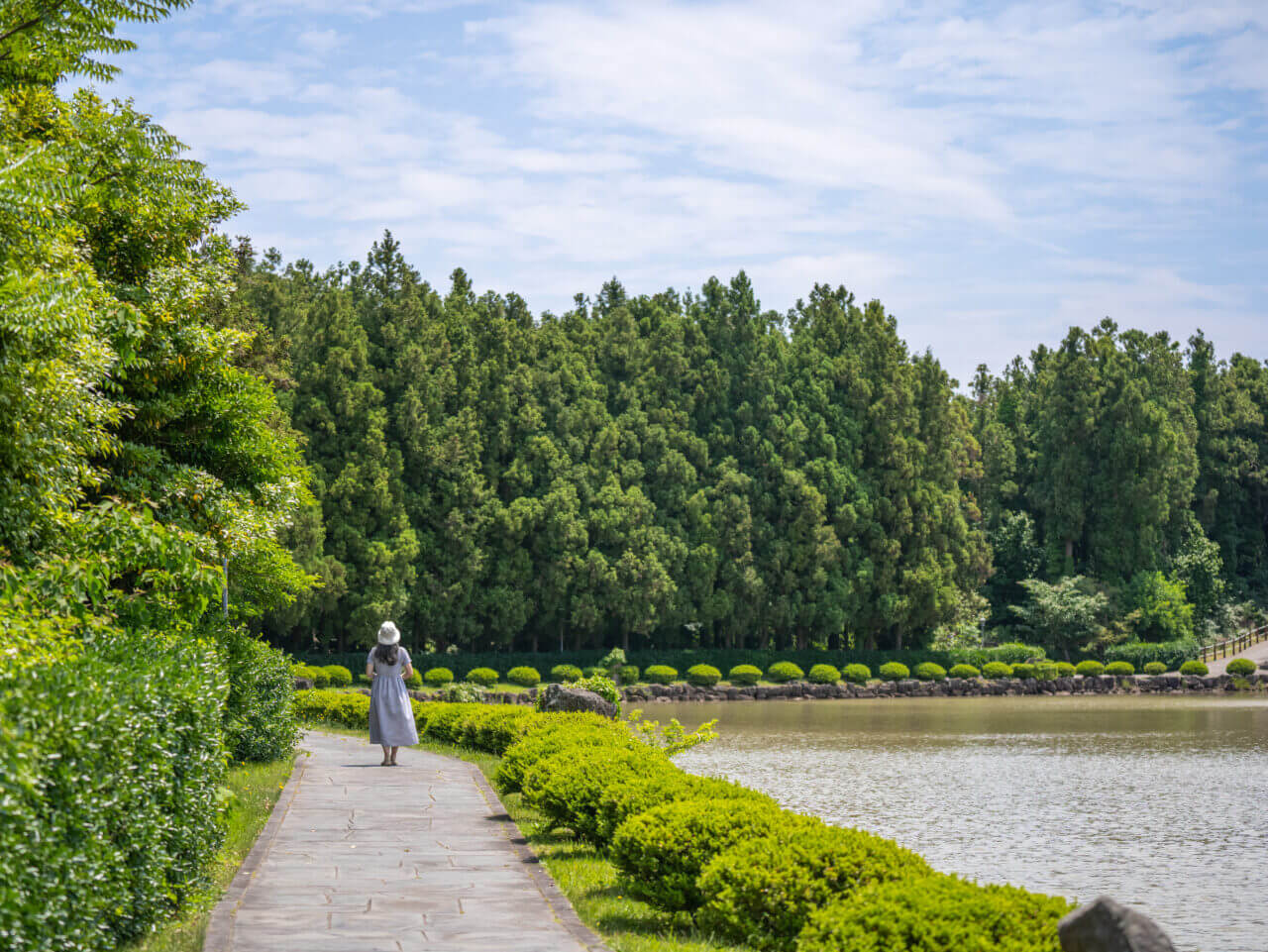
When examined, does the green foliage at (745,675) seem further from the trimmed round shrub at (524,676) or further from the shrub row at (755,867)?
the shrub row at (755,867)

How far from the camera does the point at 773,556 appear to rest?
161 feet

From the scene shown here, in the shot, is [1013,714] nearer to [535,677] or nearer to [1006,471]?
[535,677]

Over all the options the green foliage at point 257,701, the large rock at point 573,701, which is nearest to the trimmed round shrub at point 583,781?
the green foliage at point 257,701

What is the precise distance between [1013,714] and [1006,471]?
30000 millimetres

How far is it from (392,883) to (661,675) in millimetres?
36867

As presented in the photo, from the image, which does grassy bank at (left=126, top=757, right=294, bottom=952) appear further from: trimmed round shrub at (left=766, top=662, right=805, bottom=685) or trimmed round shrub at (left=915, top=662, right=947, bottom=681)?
trimmed round shrub at (left=915, top=662, right=947, bottom=681)

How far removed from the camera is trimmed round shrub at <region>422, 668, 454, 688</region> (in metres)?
40.4

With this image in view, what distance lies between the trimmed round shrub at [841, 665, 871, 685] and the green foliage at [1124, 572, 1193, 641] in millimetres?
14893

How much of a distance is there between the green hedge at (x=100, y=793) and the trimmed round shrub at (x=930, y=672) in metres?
42.8

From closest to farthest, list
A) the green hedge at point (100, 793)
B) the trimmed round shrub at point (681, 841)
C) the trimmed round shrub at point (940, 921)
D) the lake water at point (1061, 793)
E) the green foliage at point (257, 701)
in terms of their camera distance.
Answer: the green hedge at point (100, 793)
the trimmed round shrub at point (940, 921)
the trimmed round shrub at point (681, 841)
the lake water at point (1061, 793)
the green foliage at point (257, 701)

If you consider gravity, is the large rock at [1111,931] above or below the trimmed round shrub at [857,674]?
above

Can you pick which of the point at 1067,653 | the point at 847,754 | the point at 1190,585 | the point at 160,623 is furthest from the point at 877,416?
the point at 160,623

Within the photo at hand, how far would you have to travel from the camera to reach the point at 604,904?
7.77 metres

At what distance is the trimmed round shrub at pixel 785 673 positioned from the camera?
45688 mm
